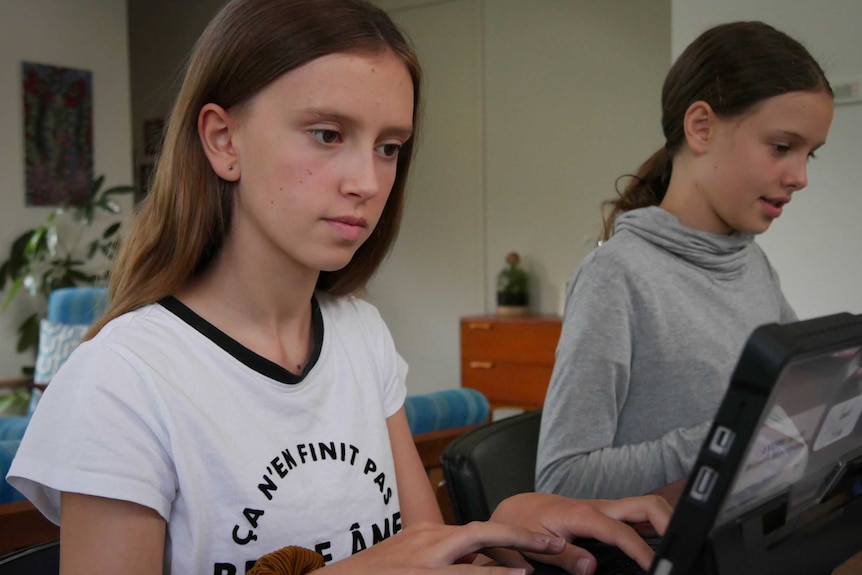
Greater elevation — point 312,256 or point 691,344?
point 312,256

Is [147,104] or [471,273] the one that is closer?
[471,273]

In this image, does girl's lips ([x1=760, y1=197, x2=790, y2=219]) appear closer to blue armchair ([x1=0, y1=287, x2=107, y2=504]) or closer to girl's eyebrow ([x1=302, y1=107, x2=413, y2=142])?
girl's eyebrow ([x1=302, y1=107, x2=413, y2=142])

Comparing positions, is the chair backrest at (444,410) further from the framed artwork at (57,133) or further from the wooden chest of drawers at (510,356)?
the framed artwork at (57,133)

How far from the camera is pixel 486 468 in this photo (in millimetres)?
1268

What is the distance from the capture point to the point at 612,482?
4.43ft

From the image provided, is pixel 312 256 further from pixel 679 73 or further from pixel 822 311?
pixel 822 311

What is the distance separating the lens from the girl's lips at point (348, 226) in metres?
0.93

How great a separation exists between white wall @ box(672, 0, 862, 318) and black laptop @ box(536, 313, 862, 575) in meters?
2.14

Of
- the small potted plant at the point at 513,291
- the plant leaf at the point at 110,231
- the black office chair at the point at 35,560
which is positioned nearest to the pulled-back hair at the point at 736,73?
the black office chair at the point at 35,560

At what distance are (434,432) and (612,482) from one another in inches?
43.4

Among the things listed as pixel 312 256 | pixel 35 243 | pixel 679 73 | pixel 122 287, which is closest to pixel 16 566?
pixel 122 287

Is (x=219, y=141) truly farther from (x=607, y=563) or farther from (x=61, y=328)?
(x=61, y=328)

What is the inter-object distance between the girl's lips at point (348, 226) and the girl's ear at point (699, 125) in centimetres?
78

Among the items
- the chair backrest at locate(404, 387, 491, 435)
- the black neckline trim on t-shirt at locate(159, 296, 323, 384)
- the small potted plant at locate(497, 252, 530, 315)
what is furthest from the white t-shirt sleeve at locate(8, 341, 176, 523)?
the small potted plant at locate(497, 252, 530, 315)
